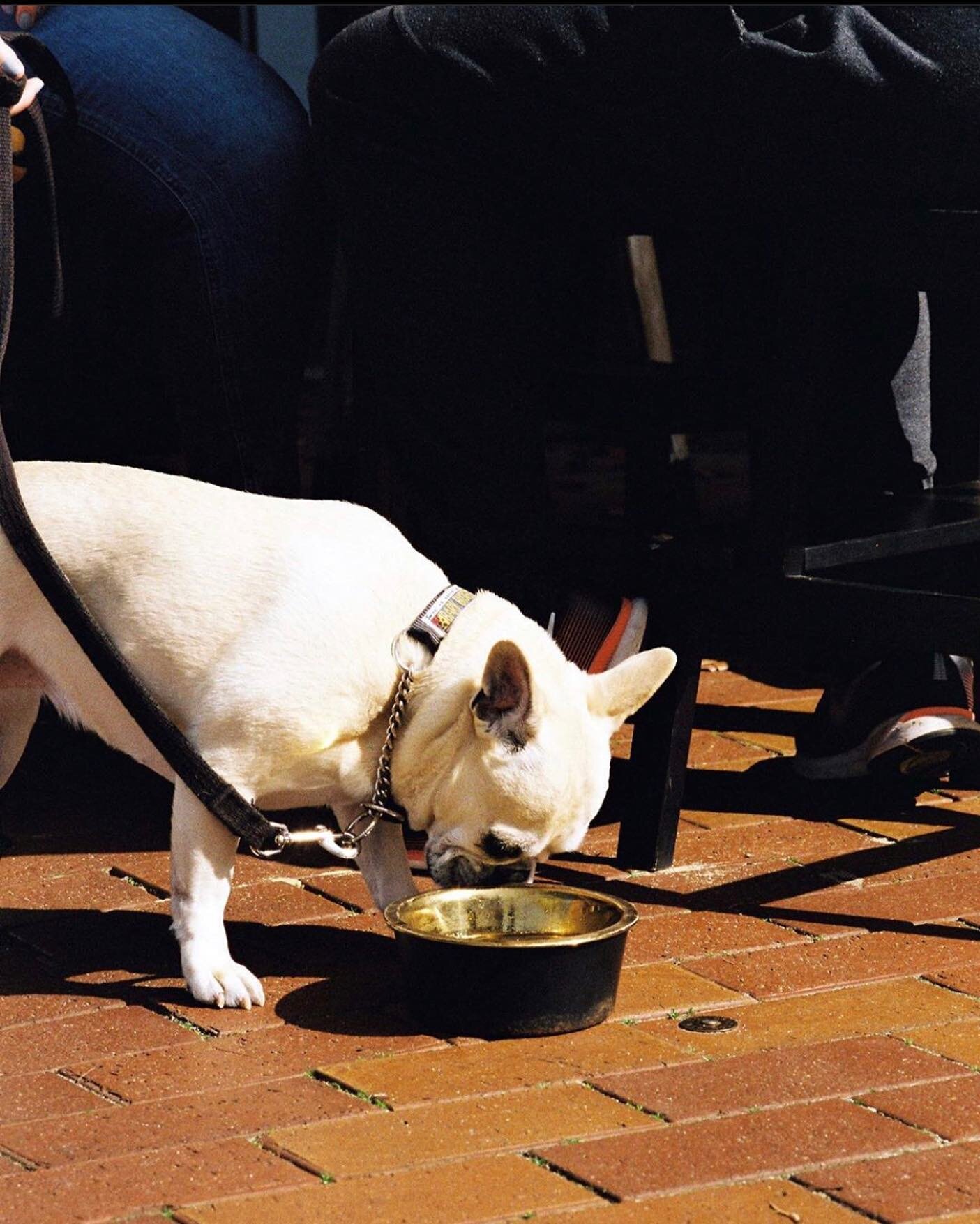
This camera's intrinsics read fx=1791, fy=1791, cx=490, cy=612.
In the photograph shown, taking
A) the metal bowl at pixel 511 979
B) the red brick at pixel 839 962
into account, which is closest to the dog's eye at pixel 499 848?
the metal bowl at pixel 511 979

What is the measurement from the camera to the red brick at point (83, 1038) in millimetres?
2562

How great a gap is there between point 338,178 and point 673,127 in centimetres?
72

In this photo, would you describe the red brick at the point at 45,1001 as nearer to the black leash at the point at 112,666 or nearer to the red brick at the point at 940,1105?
the black leash at the point at 112,666

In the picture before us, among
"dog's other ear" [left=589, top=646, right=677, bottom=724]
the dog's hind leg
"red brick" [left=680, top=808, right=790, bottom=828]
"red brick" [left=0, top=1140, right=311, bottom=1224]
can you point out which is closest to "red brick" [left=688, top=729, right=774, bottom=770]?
"red brick" [left=680, top=808, right=790, bottom=828]

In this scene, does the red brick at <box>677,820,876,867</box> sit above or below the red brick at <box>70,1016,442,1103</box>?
above

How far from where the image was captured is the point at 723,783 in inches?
158

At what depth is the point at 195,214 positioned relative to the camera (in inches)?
149

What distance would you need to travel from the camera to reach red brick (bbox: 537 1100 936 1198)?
218cm

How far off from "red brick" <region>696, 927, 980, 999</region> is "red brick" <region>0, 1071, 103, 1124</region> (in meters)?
1.04

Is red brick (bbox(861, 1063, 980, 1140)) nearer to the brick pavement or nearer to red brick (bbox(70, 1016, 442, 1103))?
the brick pavement

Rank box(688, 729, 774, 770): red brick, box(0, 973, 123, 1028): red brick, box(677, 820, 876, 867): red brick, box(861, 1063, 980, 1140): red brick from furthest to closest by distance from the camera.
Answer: box(688, 729, 774, 770): red brick
box(677, 820, 876, 867): red brick
box(0, 973, 123, 1028): red brick
box(861, 1063, 980, 1140): red brick

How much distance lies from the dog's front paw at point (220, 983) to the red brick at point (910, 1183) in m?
0.96

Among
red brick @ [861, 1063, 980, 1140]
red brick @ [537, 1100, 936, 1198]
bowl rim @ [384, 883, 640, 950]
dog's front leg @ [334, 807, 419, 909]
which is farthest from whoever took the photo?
dog's front leg @ [334, 807, 419, 909]

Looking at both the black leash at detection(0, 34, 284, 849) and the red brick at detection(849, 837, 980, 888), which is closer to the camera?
the black leash at detection(0, 34, 284, 849)
